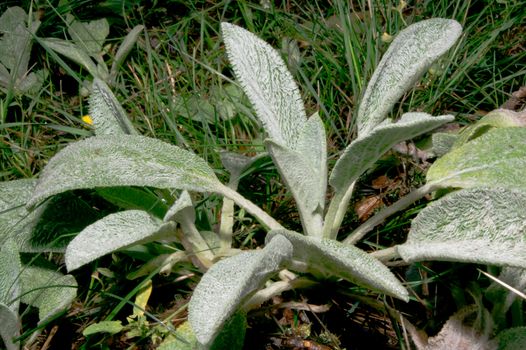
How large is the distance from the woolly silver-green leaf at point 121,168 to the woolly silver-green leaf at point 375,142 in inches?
10.5

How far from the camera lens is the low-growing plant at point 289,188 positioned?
1093mm

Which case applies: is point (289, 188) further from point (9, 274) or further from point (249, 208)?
point (9, 274)

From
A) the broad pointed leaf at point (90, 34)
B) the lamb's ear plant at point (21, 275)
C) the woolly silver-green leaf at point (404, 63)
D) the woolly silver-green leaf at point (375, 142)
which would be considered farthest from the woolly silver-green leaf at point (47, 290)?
the broad pointed leaf at point (90, 34)

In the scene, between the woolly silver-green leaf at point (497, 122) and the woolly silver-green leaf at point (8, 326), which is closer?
the woolly silver-green leaf at point (8, 326)

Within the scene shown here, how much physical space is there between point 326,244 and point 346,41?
923 mm

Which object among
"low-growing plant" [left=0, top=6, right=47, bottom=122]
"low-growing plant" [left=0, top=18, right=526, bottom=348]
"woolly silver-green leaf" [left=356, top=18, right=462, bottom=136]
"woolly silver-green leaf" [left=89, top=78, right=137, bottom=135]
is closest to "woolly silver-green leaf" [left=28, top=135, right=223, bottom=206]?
"low-growing plant" [left=0, top=18, right=526, bottom=348]

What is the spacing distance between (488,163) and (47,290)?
0.96 metres

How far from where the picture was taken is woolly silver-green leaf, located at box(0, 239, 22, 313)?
1.32 metres

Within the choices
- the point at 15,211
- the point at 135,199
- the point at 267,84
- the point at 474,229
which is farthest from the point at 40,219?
the point at 474,229

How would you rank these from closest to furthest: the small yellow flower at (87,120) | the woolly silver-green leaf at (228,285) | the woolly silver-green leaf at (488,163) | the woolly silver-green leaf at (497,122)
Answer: the woolly silver-green leaf at (228,285) < the woolly silver-green leaf at (488,163) < the woolly silver-green leaf at (497,122) < the small yellow flower at (87,120)

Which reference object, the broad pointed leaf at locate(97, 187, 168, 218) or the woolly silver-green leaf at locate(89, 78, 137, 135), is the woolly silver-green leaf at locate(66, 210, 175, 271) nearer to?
the broad pointed leaf at locate(97, 187, 168, 218)

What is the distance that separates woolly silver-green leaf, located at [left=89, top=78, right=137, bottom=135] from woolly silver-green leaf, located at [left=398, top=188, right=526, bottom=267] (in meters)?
0.67

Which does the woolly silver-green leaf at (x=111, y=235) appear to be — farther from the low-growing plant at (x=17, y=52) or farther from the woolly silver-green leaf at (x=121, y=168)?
the low-growing plant at (x=17, y=52)

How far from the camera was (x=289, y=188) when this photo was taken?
4.45 feet
